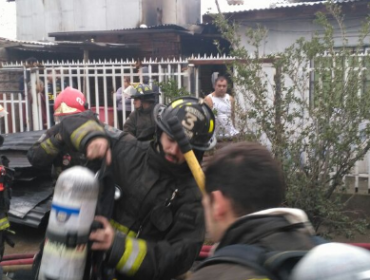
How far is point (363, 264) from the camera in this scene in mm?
Answer: 1036

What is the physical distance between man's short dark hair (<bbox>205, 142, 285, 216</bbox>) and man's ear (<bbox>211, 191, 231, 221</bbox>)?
0.05ft

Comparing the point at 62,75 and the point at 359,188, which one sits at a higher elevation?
the point at 62,75

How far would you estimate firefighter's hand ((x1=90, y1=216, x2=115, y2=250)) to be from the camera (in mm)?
1986

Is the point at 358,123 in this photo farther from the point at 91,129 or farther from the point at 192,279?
the point at 192,279

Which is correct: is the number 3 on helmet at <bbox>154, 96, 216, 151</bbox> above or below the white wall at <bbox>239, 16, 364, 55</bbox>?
below

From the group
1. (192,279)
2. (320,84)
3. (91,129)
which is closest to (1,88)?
(320,84)

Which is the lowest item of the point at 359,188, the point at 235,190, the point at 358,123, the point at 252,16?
the point at 359,188

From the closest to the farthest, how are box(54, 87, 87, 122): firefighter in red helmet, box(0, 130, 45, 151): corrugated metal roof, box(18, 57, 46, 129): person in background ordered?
box(54, 87, 87, 122): firefighter in red helmet, box(0, 130, 45, 151): corrugated metal roof, box(18, 57, 46, 129): person in background

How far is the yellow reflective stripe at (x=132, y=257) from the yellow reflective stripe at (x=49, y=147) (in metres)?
1.60

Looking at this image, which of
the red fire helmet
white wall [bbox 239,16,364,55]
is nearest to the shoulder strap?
the red fire helmet

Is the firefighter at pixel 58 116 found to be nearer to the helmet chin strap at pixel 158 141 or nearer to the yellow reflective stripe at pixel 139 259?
the helmet chin strap at pixel 158 141

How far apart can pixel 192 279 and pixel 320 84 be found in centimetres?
416

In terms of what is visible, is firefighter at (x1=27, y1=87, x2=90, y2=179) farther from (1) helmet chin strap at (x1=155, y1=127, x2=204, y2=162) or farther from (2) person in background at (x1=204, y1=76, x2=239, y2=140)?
(2) person in background at (x1=204, y1=76, x2=239, y2=140)

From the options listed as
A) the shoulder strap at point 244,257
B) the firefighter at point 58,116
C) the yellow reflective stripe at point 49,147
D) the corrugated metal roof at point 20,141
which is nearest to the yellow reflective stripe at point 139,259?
the shoulder strap at point 244,257
